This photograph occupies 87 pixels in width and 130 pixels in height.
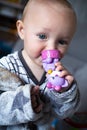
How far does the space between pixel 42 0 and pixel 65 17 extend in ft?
0.25

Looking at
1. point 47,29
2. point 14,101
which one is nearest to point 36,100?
point 14,101

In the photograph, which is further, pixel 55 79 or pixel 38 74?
pixel 38 74

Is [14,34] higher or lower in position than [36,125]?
lower

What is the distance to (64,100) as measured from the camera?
646 mm

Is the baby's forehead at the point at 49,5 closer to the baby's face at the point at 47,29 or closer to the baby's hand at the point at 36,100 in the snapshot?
the baby's face at the point at 47,29

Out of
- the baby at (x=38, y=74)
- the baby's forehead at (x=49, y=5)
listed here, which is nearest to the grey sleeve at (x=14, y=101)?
the baby at (x=38, y=74)

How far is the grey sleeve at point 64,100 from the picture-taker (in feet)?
2.08

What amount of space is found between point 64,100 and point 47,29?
6.5 inches

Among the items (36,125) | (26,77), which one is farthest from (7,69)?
(36,125)

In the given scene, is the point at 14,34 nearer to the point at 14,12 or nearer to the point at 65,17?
the point at 14,12

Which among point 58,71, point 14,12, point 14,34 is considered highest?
point 58,71

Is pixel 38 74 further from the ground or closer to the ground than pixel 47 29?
closer to the ground

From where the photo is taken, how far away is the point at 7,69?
68cm

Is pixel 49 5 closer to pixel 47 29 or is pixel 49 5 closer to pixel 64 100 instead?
pixel 47 29
